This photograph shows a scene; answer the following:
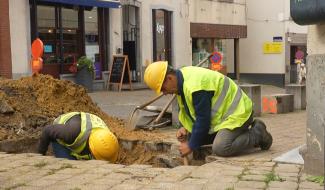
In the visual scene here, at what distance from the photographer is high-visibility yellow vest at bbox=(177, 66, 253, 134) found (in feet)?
18.8

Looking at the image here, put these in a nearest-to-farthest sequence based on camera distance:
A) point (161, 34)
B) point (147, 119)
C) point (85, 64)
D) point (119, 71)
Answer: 1. point (147, 119)
2. point (85, 64)
3. point (119, 71)
4. point (161, 34)

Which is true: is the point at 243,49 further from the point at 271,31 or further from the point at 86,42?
the point at 86,42

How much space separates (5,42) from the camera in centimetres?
1684

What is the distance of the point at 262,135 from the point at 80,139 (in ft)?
7.21

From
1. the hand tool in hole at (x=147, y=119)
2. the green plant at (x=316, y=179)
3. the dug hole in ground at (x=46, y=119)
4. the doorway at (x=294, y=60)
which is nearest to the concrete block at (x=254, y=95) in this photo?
the hand tool in hole at (x=147, y=119)

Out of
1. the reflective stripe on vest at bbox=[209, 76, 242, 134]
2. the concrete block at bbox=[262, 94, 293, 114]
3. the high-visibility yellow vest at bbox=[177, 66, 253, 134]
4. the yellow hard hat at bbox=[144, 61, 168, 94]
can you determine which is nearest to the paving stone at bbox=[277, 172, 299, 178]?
the high-visibility yellow vest at bbox=[177, 66, 253, 134]

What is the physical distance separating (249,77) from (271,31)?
2711 mm

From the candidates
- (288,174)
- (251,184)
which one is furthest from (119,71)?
(251,184)

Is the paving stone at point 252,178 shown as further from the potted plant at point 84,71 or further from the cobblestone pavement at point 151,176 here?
the potted plant at point 84,71

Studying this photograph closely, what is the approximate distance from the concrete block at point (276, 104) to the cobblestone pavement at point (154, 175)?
532 cm

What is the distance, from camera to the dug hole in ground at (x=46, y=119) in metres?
7.64

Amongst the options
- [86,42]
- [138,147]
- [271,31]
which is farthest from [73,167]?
[271,31]

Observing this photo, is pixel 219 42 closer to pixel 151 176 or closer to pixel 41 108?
pixel 41 108

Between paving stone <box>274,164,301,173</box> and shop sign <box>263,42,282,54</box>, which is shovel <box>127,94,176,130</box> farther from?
shop sign <box>263,42,282,54</box>
